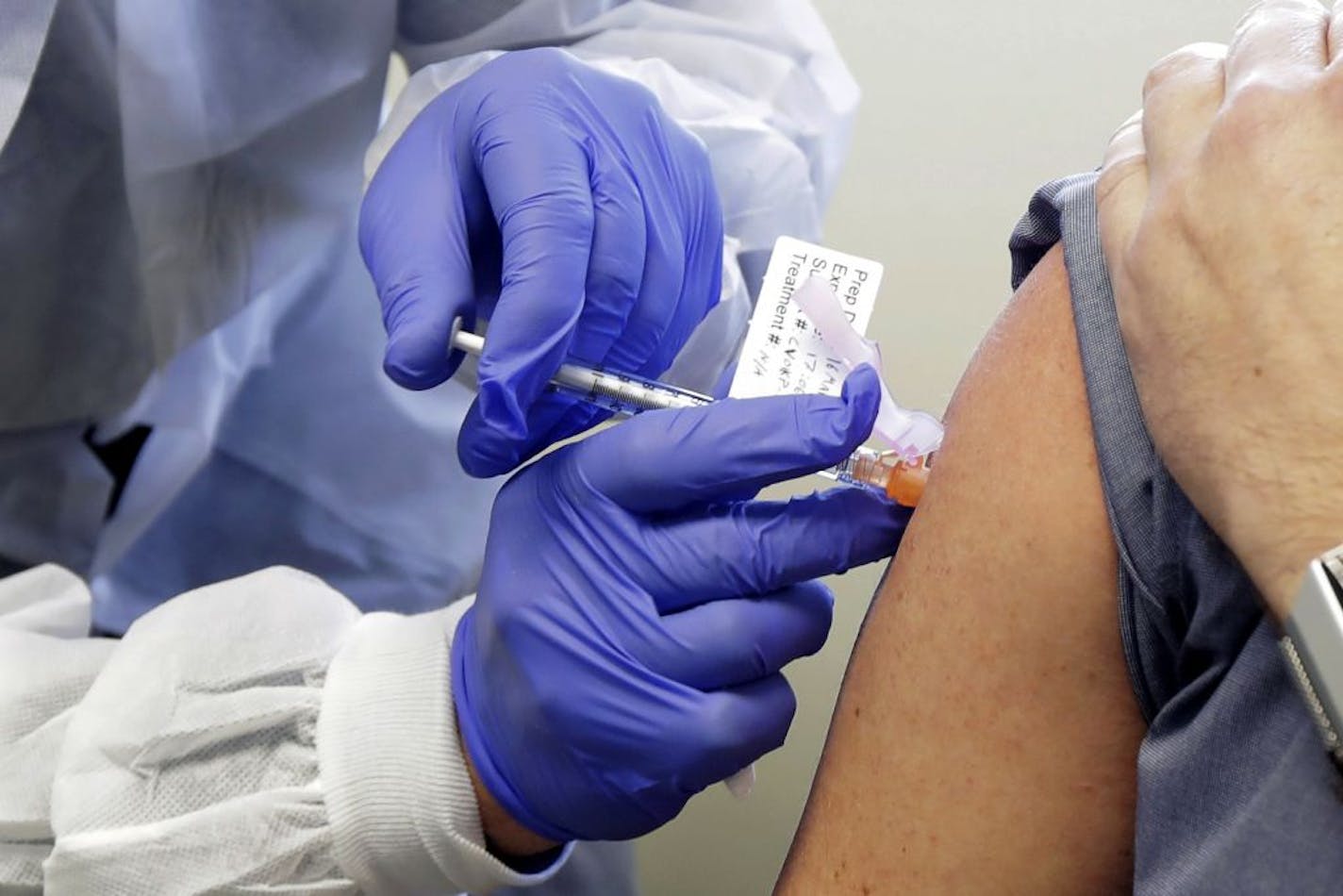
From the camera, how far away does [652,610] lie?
0.74 m

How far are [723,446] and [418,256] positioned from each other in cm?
27

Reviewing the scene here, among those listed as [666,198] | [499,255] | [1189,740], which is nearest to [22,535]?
[499,255]

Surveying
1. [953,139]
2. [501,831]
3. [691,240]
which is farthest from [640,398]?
[953,139]

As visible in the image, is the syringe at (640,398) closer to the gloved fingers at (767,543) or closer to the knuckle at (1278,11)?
the gloved fingers at (767,543)

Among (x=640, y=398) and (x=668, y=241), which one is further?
(x=668, y=241)

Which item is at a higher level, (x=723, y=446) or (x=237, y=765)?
(x=723, y=446)

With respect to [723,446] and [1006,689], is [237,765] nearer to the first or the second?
[723,446]

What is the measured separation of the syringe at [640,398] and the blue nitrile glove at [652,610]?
2 centimetres

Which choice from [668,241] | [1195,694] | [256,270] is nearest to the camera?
[1195,694]

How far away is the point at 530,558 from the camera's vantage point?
0.76 metres

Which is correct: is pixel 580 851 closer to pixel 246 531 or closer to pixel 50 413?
pixel 246 531

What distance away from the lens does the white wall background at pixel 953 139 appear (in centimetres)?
136

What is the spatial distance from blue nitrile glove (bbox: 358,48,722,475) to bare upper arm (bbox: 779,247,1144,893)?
0.29 metres

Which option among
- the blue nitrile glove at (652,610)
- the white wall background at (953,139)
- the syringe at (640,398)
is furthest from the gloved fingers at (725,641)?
the white wall background at (953,139)
